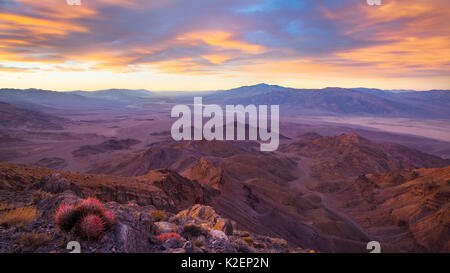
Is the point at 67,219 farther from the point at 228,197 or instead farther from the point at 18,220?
the point at 228,197

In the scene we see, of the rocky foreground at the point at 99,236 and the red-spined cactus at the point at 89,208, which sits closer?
the rocky foreground at the point at 99,236

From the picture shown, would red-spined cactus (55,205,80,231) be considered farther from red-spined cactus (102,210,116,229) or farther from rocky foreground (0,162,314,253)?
red-spined cactus (102,210,116,229)

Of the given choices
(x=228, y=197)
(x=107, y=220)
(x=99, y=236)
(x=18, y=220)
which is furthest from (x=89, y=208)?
(x=228, y=197)

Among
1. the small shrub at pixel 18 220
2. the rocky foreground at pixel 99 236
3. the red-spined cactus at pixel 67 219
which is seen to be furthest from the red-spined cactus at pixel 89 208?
the small shrub at pixel 18 220

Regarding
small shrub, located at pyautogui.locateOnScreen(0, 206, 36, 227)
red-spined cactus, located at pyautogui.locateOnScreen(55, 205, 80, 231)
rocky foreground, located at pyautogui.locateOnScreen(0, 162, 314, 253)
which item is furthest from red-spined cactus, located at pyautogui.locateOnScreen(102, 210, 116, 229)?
small shrub, located at pyautogui.locateOnScreen(0, 206, 36, 227)

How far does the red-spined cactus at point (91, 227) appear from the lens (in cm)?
415

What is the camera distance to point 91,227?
13.6 feet

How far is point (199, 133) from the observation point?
97938 millimetres

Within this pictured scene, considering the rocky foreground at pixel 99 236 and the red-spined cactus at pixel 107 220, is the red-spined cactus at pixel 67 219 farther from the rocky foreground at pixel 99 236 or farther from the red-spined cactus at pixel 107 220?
the red-spined cactus at pixel 107 220
